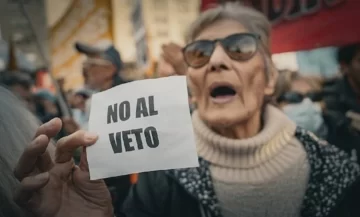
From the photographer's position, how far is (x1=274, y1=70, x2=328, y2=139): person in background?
6.27 feet

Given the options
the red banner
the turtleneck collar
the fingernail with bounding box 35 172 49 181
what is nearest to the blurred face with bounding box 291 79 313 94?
the red banner

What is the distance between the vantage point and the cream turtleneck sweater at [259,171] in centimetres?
119

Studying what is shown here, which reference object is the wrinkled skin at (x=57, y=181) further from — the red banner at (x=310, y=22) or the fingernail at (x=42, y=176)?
the red banner at (x=310, y=22)

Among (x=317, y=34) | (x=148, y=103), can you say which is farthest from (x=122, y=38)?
(x=148, y=103)

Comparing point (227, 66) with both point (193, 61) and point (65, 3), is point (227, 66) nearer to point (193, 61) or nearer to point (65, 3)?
point (193, 61)

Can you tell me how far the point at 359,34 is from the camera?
1638 mm

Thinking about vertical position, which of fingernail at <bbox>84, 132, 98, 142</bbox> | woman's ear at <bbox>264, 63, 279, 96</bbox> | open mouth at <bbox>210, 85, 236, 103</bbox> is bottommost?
woman's ear at <bbox>264, 63, 279, 96</bbox>

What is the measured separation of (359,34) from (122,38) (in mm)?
2176

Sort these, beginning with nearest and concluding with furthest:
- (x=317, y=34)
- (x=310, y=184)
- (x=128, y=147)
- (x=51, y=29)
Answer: (x=128, y=147), (x=310, y=184), (x=51, y=29), (x=317, y=34)

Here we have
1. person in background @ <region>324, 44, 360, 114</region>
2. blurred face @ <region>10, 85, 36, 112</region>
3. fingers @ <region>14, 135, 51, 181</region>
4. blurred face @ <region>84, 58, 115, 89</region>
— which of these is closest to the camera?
fingers @ <region>14, 135, 51, 181</region>

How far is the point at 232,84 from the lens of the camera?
122 centimetres

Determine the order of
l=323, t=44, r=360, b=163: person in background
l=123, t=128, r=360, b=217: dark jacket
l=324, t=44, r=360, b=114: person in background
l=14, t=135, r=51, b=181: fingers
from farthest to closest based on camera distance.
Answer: l=324, t=44, r=360, b=114: person in background < l=323, t=44, r=360, b=163: person in background < l=123, t=128, r=360, b=217: dark jacket < l=14, t=135, r=51, b=181: fingers

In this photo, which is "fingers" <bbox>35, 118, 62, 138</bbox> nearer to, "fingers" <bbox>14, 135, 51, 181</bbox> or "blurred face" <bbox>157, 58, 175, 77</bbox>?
"fingers" <bbox>14, 135, 51, 181</bbox>

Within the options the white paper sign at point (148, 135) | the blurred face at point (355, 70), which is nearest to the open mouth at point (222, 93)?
the white paper sign at point (148, 135)
